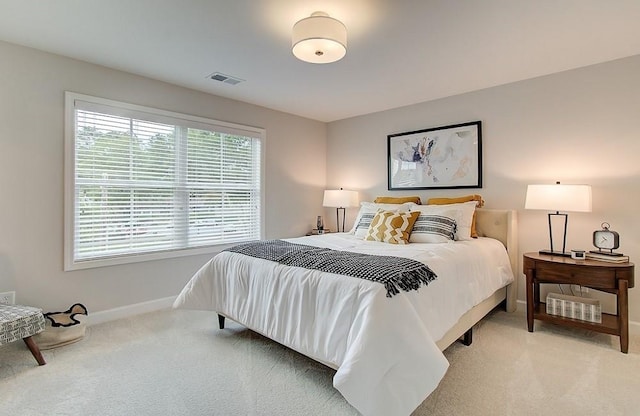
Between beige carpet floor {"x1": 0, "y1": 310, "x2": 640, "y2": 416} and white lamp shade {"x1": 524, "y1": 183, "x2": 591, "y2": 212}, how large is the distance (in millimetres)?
1039

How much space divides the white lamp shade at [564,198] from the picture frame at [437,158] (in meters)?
0.78

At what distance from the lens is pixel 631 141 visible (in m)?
2.69

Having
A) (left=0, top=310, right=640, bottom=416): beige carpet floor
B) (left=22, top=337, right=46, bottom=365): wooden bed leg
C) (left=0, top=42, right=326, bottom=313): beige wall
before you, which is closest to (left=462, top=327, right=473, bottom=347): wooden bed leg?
(left=0, top=310, right=640, bottom=416): beige carpet floor

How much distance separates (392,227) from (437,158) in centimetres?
129

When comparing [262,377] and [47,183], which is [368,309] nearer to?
[262,377]

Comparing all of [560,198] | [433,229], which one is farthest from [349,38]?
[560,198]

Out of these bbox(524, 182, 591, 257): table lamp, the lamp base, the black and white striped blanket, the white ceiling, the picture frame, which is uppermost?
the white ceiling

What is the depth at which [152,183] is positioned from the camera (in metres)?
3.27

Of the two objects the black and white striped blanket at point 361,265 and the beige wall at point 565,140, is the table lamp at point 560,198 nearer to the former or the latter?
the beige wall at point 565,140

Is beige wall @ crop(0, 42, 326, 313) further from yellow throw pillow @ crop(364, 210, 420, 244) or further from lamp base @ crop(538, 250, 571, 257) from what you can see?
lamp base @ crop(538, 250, 571, 257)

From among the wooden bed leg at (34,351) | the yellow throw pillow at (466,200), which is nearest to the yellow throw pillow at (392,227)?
the yellow throw pillow at (466,200)

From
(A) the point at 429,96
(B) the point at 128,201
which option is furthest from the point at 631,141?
(B) the point at 128,201

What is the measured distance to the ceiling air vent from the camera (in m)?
3.12

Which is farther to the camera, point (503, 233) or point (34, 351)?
point (503, 233)
